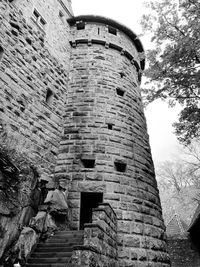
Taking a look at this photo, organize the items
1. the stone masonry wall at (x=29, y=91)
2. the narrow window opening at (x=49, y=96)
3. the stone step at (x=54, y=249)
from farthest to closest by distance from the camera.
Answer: the narrow window opening at (x=49, y=96) < the stone masonry wall at (x=29, y=91) < the stone step at (x=54, y=249)

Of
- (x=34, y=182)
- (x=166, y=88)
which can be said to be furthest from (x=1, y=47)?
(x=166, y=88)

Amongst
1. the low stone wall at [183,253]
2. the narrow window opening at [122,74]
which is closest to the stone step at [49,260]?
the narrow window opening at [122,74]

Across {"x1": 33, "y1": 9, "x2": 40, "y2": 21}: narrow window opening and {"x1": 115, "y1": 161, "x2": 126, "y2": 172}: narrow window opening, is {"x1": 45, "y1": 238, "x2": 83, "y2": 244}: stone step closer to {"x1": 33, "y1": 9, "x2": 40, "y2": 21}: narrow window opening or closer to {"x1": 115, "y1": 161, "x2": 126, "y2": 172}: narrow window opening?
{"x1": 115, "y1": 161, "x2": 126, "y2": 172}: narrow window opening

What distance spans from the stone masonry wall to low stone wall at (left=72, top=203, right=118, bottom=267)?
2.36m

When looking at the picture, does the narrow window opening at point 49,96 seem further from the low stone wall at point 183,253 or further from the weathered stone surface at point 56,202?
the low stone wall at point 183,253

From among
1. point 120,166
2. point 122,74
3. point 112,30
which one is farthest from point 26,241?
point 112,30

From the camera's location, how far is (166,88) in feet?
27.9

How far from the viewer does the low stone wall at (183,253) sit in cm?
1038

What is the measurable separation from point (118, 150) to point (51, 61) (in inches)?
162

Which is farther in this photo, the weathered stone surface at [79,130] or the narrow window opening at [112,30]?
the narrow window opening at [112,30]

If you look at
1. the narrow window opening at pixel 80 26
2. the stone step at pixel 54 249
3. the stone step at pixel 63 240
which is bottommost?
the stone step at pixel 54 249

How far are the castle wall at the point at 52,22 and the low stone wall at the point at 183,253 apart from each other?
9.69 metres

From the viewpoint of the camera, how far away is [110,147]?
22.8 feet

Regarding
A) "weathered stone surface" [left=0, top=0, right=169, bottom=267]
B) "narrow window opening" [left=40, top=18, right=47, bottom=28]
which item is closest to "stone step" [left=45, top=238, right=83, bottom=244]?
"weathered stone surface" [left=0, top=0, right=169, bottom=267]
